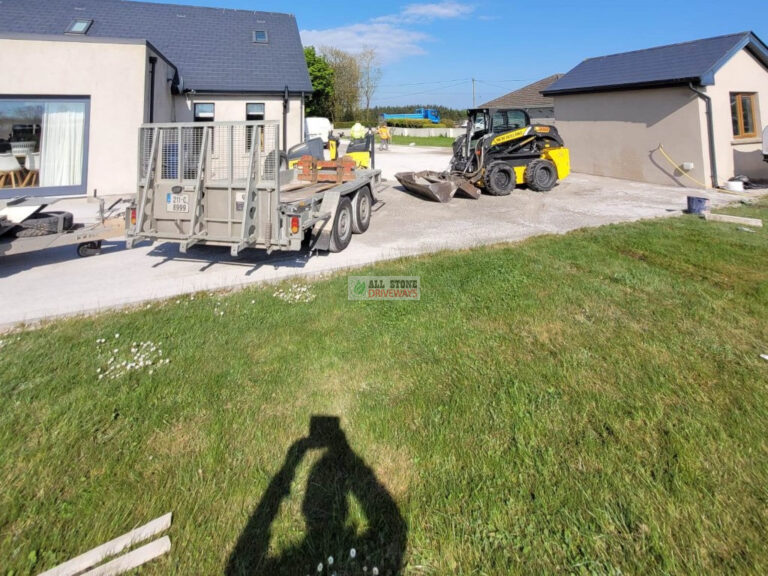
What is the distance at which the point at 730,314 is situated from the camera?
403 centimetres

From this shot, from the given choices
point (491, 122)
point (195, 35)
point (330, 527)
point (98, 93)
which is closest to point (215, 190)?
point (330, 527)

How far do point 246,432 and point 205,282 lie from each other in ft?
10.5

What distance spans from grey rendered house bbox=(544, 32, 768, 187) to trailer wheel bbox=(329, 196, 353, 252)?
1273 cm

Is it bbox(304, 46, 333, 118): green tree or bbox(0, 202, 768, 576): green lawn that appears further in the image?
bbox(304, 46, 333, 118): green tree

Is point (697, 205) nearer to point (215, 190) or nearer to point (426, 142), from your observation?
point (215, 190)

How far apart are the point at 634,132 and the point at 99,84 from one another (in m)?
17.1

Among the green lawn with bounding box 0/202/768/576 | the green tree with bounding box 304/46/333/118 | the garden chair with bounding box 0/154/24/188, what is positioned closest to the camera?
the green lawn with bounding box 0/202/768/576

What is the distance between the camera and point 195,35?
17.3 meters

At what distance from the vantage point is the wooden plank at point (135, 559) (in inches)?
66.7

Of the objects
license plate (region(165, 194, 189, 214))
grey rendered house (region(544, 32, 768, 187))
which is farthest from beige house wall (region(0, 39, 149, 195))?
grey rendered house (region(544, 32, 768, 187))

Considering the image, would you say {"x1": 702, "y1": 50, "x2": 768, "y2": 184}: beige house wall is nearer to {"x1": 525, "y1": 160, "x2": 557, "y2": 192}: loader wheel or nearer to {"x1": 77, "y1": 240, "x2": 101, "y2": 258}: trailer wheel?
{"x1": 525, "y1": 160, "x2": 557, "y2": 192}: loader wheel

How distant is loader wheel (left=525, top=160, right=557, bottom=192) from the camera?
12.0 meters

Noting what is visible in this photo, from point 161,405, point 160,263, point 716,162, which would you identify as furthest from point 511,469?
point 716,162

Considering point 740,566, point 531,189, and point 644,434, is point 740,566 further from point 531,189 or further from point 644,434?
point 531,189
